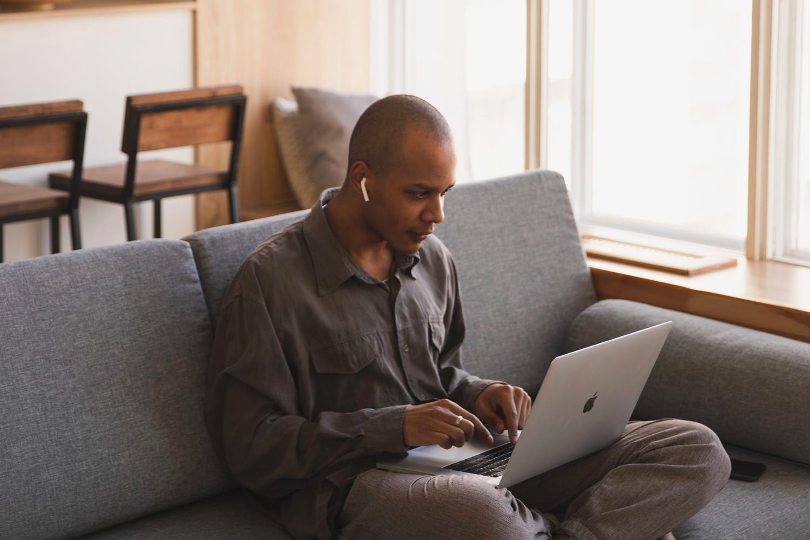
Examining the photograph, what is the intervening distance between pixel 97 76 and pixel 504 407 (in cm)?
245

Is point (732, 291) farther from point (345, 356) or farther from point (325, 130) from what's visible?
point (325, 130)

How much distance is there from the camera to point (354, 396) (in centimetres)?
202

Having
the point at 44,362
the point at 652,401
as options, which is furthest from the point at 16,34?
the point at 652,401

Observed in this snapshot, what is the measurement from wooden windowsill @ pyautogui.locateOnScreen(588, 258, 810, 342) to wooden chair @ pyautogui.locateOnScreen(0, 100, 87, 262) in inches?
61.4

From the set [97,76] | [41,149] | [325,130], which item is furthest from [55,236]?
[325,130]

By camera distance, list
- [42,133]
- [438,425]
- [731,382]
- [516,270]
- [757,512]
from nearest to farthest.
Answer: [438,425]
[757,512]
[731,382]
[516,270]
[42,133]

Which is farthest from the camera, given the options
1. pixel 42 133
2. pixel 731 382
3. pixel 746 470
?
pixel 42 133

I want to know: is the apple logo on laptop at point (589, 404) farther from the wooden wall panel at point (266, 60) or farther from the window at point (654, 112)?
the wooden wall panel at point (266, 60)

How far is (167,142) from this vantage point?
3.65 meters

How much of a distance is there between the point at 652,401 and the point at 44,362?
51.7 inches

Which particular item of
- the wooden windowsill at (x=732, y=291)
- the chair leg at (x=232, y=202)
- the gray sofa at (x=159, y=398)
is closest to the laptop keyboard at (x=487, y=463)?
the gray sofa at (x=159, y=398)

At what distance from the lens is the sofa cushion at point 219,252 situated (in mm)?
2139

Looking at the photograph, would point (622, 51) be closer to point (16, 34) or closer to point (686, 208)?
point (686, 208)

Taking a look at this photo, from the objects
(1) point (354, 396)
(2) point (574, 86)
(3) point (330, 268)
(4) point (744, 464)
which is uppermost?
(2) point (574, 86)
